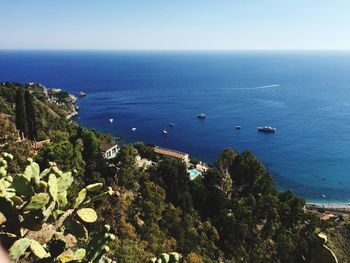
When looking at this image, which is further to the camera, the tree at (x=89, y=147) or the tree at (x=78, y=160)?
the tree at (x=89, y=147)

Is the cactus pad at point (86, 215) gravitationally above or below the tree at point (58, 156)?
above

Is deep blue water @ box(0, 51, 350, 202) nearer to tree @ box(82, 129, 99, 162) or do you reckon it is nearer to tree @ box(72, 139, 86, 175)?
tree @ box(82, 129, 99, 162)

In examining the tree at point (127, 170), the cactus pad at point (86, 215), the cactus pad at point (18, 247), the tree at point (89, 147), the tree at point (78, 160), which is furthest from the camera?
the tree at point (89, 147)

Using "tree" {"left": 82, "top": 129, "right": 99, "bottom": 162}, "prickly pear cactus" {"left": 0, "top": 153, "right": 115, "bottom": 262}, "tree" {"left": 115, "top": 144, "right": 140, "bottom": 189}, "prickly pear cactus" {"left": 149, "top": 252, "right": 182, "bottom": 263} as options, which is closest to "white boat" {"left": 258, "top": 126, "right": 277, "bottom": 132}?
"tree" {"left": 115, "top": 144, "right": 140, "bottom": 189}

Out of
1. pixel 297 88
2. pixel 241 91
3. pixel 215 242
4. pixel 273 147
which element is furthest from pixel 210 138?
pixel 297 88

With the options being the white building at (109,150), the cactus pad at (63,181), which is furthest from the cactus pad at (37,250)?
the white building at (109,150)

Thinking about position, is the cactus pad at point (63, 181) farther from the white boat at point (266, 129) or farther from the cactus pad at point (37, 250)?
the white boat at point (266, 129)

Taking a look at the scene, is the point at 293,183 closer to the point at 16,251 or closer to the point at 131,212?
the point at 131,212

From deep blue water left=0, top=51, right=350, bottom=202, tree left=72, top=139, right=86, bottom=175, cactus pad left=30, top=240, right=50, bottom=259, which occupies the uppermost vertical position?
cactus pad left=30, top=240, right=50, bottom=259
